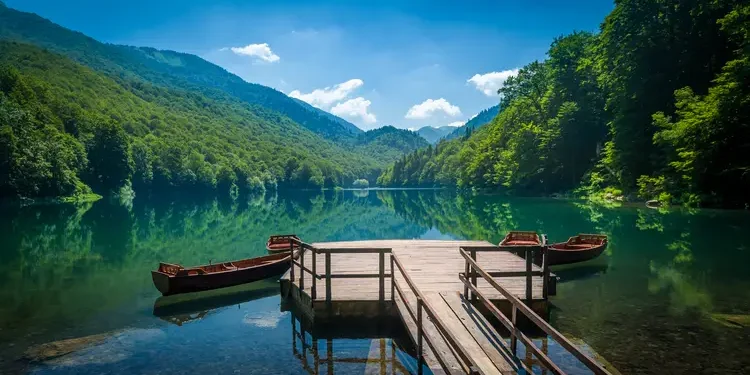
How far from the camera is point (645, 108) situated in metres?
51.0

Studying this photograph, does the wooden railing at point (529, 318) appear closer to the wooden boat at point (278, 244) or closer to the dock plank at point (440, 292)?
the dock plank at point (440, 292)

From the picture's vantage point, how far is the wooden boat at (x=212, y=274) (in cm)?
1562

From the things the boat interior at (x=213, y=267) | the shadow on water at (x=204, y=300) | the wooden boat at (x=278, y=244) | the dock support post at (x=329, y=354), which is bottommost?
the shadow on water at (x=204, y=300)

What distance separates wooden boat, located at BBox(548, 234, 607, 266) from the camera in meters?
19.6

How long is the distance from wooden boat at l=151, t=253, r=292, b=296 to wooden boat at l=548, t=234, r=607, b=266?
11.0 m

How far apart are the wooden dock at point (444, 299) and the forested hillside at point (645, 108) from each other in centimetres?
3084

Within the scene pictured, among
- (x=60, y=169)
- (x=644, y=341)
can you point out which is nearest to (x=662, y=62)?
(x=644, y=341)

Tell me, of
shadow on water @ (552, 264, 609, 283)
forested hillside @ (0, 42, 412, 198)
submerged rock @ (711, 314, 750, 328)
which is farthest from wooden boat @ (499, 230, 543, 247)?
forested hillside @ (0, 42, 412, 198)

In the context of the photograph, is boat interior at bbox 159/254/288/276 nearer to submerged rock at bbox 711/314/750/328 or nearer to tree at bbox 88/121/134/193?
submerged rock at bbox 711/314/750/328

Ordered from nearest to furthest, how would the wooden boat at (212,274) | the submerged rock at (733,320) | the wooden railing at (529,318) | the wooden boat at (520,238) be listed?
the wooden railing at (529,318) < the submerged rock at (733,320) < the wooden boat at (212,274) < the wooden boat at (520,238)

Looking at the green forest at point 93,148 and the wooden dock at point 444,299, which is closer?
the wooden dock at point 444,299

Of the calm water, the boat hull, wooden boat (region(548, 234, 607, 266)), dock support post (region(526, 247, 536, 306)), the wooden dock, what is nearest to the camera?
the wooden dock

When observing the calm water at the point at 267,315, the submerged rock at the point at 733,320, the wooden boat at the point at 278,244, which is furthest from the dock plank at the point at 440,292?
the submerged rock at the point at 733,320

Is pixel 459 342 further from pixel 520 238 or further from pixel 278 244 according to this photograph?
pixel 278 244
